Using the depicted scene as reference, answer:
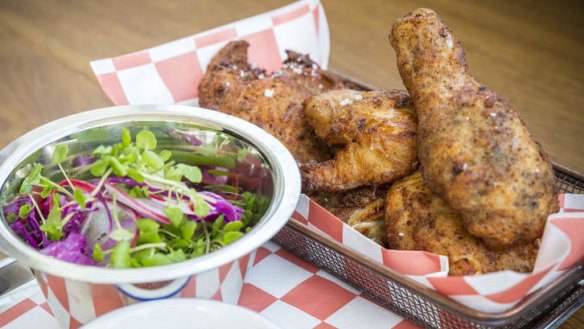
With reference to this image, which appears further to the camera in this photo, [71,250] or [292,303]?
[292,303]

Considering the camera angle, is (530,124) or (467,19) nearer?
(530,124)

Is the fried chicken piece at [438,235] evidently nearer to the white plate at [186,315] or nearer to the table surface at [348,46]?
the white plate at [186,315]

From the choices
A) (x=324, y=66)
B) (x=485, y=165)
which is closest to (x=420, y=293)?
(x=485, y=165)

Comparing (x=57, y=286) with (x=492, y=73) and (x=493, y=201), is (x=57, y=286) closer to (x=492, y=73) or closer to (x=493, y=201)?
(x=493, y=201)

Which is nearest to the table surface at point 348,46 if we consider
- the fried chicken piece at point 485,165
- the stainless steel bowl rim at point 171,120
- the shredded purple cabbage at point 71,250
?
the stainless steel bowl rim at point 171,120

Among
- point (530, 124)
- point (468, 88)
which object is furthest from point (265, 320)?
point (530, 124)

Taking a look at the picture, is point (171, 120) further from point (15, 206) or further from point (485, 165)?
point (485, 165)

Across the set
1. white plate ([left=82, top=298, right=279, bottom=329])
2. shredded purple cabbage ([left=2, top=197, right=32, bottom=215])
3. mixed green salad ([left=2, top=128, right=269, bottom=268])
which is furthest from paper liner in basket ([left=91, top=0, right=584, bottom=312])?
shredded purple cabbage ([left=2, top=197, right=32, bottom=215])
